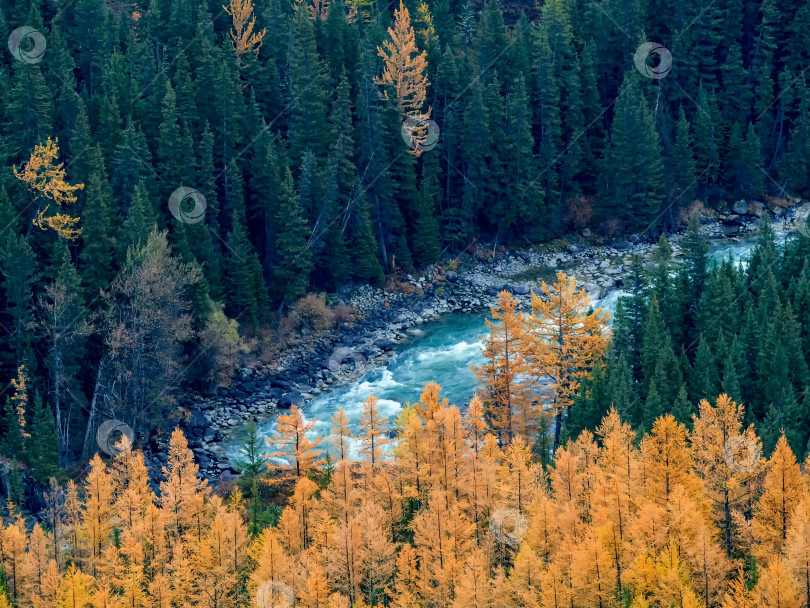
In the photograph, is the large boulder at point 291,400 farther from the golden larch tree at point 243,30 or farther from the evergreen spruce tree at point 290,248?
the golden larch tree at point 243,30

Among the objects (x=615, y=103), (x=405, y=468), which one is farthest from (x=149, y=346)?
(x=615, y=103)

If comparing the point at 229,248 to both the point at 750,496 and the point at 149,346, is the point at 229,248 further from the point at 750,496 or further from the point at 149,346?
the point at 750,496
